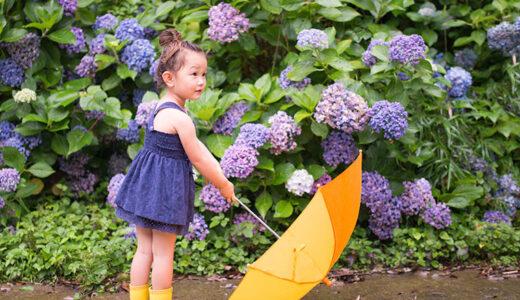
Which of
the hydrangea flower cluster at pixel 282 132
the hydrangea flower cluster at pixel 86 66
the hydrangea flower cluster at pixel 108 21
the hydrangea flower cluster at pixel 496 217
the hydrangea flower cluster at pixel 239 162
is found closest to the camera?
the hydrangea flower cluster at pixel 239 162

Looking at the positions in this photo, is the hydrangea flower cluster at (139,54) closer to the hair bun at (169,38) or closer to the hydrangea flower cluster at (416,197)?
the hair bun at (169,38)

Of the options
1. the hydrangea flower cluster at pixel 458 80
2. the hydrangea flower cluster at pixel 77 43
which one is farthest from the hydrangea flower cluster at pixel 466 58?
the hydrangea flower cluster at pixel 77 43

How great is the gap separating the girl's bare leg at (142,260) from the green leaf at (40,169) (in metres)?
1.56

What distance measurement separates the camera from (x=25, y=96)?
11.0 feet

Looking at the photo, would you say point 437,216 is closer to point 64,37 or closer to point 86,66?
point 86,66

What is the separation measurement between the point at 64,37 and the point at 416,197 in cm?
269

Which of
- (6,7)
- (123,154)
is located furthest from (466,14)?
(6,7)

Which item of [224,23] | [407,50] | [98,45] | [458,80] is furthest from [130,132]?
[458,80]

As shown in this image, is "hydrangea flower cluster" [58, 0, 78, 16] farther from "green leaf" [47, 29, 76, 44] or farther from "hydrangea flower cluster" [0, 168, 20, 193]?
"hydrangea flower cluster" [0, 168, 20, 193]

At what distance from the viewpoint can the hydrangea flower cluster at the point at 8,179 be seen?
3211mm

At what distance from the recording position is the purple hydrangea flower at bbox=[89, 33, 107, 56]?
3681 millimetres

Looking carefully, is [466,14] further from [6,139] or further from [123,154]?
[6,139]

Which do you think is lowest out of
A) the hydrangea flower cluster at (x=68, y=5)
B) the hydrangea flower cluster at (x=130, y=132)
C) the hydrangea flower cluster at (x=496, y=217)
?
the hydrangea flower cluster at (x=496, y=217)

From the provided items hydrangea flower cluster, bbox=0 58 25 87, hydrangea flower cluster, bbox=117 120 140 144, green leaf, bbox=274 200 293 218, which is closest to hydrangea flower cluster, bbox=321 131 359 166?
green leaf, bbox=274 200 293 218
